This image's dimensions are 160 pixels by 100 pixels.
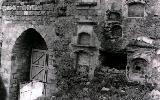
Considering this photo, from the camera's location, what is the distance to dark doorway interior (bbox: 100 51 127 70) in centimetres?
821

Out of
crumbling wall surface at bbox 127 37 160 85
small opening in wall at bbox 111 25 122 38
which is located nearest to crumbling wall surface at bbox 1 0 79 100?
small opening in wall at bbox 111 25 122 38

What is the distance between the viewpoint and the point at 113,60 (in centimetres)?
846

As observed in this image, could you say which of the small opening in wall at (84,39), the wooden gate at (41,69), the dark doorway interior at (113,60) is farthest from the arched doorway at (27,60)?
the dark doorway interior at (113,60)

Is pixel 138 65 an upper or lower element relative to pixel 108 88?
upper

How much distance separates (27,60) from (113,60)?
3.91 meters

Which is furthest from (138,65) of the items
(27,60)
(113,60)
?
(27,60)

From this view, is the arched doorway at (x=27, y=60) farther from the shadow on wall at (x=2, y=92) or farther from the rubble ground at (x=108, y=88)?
the rubble ground at (x=108, y=88)

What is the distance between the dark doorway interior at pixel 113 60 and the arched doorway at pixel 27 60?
277 cm

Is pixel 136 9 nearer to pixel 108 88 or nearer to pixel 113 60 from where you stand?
pixel 113 60

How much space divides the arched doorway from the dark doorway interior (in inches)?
109

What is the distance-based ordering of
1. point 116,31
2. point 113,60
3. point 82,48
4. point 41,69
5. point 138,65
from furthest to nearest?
point 41,69, point 82,48, point 113,60, point 116,31, point 138,65

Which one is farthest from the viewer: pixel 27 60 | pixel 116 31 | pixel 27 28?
pixel 27 60

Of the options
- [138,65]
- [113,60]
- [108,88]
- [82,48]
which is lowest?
[108,88]

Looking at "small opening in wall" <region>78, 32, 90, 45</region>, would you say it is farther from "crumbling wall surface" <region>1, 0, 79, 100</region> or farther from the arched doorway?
the arched doorway
